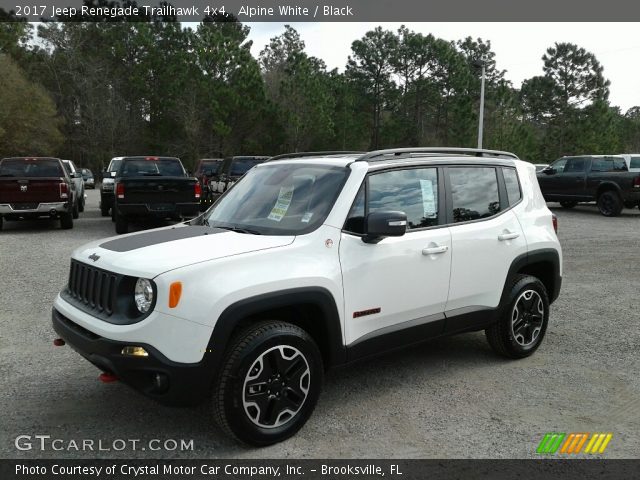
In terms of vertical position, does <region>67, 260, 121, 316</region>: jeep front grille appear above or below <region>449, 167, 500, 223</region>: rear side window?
below

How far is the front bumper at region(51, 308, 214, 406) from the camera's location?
312 centimetres

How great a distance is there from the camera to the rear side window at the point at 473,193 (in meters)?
4.57

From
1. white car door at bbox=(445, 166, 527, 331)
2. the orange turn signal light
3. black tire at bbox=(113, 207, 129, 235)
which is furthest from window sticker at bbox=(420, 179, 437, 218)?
black tire at bbox=(113, 207, 129, 235)

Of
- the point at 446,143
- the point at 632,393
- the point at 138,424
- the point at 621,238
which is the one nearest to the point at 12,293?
the point at 138,424

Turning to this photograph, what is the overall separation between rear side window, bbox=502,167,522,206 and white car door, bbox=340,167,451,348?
0.93m

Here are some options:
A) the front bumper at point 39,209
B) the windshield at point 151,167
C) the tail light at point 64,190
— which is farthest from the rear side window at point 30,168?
the windshield at point 151,167

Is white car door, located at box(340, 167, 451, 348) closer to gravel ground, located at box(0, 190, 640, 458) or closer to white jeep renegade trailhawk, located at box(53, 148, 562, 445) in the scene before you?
white jeep renegade trailhawk, located at box(53, 148, 562, 445)

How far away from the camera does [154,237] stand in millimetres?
3898

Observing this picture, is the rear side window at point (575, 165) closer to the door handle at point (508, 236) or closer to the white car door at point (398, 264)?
the door handle at point (508, 236)

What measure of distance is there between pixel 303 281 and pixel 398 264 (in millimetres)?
832

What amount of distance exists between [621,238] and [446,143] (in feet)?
141

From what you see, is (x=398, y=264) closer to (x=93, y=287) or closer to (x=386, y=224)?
(x=386, y=224)

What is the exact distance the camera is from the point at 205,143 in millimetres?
48875

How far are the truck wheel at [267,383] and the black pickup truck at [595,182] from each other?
676 inches
